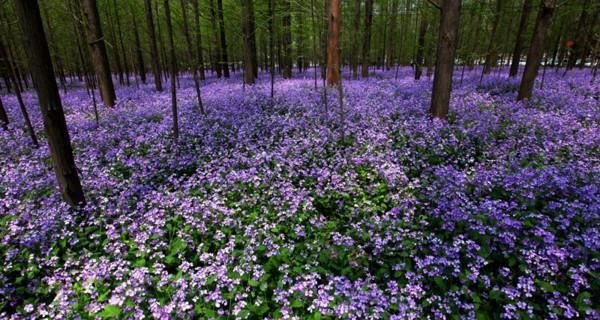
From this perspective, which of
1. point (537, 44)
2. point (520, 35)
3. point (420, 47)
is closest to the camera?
point (537, 44)

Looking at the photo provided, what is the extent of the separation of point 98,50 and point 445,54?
13399 mm

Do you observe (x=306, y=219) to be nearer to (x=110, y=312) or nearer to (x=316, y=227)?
(x=316, y=227)

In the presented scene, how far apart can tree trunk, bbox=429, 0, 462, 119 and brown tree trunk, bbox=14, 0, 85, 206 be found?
910 centimetres

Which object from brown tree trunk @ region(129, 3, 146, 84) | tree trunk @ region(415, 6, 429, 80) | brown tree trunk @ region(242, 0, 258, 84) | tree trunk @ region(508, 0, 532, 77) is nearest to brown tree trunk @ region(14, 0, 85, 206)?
brown tree trunk @ region(242, 0, 258, 84)

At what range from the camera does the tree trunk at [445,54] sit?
8023 millimetres

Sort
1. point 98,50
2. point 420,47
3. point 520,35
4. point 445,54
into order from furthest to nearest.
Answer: point 420,47 < point 520,35 < point 98,50 < point 445,54

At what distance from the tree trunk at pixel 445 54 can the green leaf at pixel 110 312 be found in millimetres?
9290

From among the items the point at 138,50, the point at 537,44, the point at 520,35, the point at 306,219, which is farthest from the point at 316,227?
the point at 138,50

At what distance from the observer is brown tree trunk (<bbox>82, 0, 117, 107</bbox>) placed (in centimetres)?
1096

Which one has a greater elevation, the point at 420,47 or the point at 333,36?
the point at 333,36

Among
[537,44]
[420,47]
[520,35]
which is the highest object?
[520,35]

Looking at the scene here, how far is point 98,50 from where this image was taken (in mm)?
11961

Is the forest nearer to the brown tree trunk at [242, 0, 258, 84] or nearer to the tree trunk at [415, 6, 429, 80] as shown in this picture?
the brown tree trunk at [242, 0, 258, 84]

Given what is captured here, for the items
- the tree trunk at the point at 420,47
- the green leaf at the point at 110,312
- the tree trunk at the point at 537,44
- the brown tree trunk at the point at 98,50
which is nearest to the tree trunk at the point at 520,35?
the tree trunk at the point at 420,47
